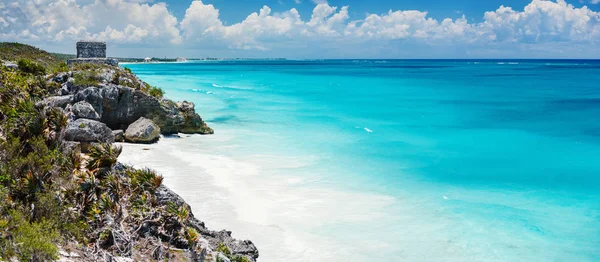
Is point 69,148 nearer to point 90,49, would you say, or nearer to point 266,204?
point 266,204

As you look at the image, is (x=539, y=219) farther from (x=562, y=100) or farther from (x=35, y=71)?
(x=562, y=100)

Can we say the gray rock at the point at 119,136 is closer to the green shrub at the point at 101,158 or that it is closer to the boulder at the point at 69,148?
the boulder at the point at 69,148

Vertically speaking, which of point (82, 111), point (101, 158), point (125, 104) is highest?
point (82, 111)

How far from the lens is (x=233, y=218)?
12.7 meters

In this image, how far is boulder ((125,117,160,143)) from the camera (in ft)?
66.4

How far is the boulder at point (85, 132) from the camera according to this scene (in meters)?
12.7

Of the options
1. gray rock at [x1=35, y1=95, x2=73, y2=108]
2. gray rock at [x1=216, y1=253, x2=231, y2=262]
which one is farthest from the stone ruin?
gray rock at [x1=216, y1=253, x2=231, y2=262]

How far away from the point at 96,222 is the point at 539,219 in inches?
497

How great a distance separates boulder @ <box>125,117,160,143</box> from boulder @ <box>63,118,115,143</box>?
18.1 ft

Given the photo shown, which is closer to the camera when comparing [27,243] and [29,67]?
[27,243]

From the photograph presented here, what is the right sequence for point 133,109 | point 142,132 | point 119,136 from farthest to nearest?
1. point 133,109
2. point 142,132
3. point 119,136

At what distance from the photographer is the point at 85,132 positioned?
13.4 metres

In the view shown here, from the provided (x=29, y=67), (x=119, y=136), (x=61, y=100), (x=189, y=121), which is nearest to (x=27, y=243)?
(x=61, y=100)

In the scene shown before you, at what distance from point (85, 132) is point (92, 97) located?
6.98 metres
